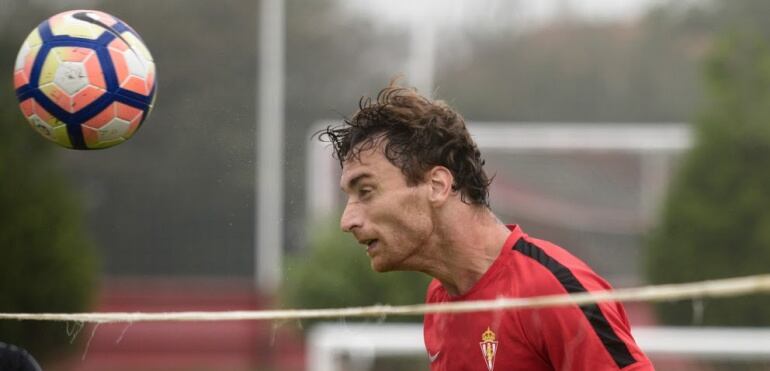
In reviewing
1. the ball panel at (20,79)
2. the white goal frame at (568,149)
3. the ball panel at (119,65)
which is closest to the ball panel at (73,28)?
the ball panel at (119,65)

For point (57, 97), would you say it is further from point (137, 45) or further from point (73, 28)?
point (137, 45)

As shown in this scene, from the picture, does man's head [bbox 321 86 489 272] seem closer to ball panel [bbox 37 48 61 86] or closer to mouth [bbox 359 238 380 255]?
mouth [bbox 359 238 380 255]

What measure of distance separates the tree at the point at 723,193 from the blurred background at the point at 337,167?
0.03 metres

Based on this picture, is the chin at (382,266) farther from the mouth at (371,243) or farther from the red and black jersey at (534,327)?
the red and black jersey at (534,327)

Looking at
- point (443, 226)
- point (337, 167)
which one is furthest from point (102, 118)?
point (337, 167)

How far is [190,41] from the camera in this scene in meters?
22.9

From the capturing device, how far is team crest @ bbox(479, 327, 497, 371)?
395cm

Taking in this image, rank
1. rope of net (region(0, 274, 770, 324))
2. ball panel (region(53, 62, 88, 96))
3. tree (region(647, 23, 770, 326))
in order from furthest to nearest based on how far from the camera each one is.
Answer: tree (region(647, 23, 770, 326)) < ball panel (region(53, 62, 88, 96)) < rope of net (region(0, 274, 770, 324))

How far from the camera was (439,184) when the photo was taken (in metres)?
4.19

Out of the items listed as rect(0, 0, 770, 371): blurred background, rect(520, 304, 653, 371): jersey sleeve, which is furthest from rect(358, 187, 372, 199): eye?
rect(0, 0, 770, 371): blurred background

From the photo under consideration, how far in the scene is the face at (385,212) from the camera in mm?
4117

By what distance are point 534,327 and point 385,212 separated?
67 cm

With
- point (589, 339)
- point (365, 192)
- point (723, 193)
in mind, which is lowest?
point (723, 193)

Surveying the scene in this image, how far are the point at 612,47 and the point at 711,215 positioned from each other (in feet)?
42.5
